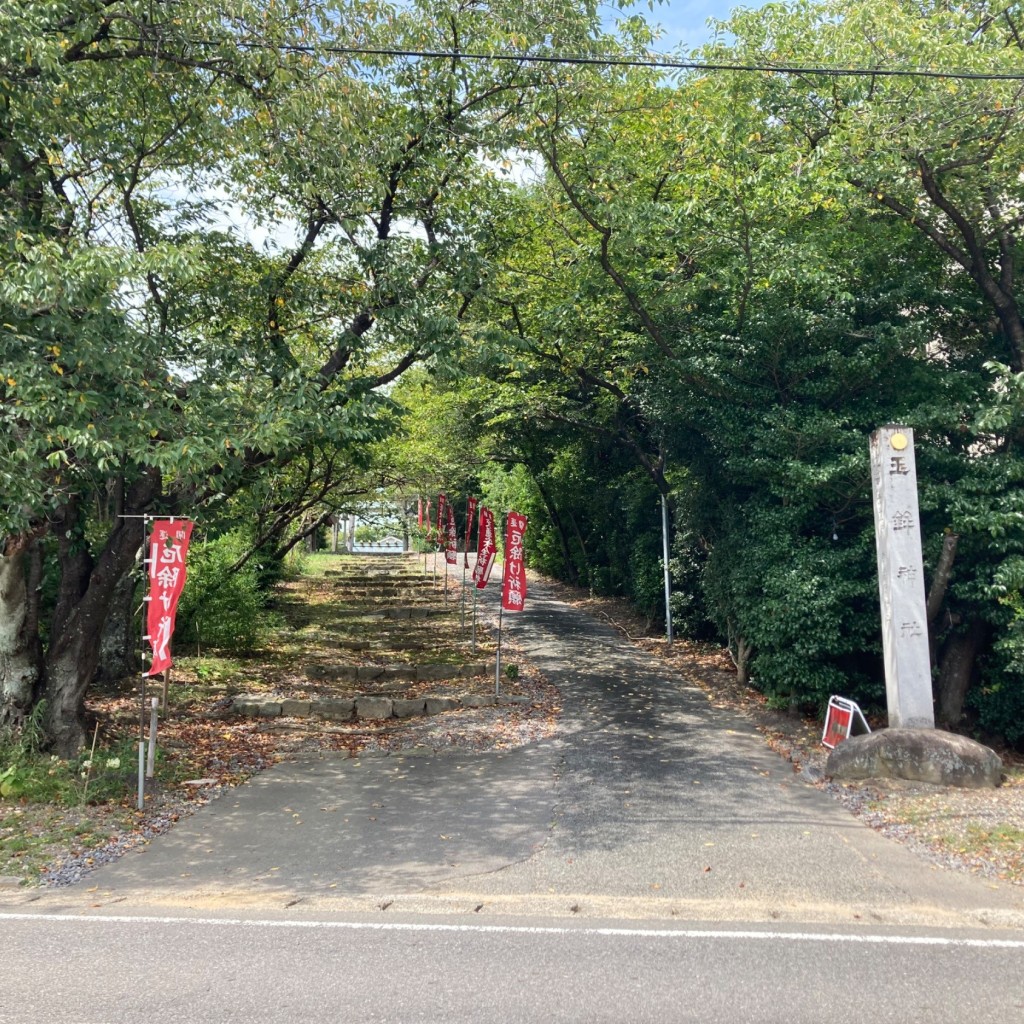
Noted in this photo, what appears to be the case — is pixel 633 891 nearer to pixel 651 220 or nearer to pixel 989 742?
pixel 989 742

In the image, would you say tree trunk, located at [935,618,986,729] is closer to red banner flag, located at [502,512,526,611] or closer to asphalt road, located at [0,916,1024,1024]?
asphalt road, located at [0,916,1024,1024]

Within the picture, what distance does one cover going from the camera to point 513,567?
12.4 metres

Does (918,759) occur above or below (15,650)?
below

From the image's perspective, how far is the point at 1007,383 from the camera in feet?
27.9

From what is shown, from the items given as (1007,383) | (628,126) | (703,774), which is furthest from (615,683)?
(628,126)

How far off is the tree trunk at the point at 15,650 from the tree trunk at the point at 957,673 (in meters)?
10.5

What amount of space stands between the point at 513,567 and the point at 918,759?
636 centimetres

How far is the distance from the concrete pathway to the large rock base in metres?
0.55

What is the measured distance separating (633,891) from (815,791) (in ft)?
10.1

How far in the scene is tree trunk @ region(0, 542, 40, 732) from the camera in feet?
26.5

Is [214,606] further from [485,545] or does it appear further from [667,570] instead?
[667,570]

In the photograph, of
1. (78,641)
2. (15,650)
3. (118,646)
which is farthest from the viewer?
(118,646)

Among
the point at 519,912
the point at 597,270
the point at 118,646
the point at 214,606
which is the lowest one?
the point at 519,912

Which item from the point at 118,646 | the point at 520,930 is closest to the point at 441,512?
the point at 118,646
